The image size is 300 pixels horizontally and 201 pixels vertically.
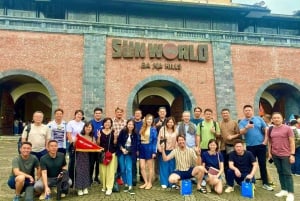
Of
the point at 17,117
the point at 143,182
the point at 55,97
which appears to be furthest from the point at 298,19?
the point at 17,117

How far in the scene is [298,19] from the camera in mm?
21359

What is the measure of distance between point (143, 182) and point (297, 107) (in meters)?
15.4

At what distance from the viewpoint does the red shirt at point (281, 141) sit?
5.69 m

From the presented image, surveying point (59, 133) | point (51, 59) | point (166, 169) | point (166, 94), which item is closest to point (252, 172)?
point (166, 169)

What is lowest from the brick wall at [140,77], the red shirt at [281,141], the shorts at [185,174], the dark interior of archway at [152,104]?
the shorts at [185,174]

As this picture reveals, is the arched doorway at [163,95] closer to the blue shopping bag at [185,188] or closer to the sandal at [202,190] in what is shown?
the sandal at [202,190]

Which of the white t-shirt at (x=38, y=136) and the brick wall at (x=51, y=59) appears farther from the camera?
the brick wall at (x=51, y=59)

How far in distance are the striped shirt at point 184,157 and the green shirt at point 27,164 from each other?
2.85 m

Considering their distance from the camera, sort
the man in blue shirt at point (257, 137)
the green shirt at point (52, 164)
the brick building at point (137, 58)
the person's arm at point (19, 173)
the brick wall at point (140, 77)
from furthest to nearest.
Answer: the brick wall at point (140, 77) < the brick building at point (137, 58) < the man in blue shirt at point (257, 137) < the green shirt at point (52, 164) < the person's arm at point (19, 173)

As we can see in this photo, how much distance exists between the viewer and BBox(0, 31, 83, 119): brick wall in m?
14.4

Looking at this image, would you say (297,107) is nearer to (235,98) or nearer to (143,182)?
(235,98)

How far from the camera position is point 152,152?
6395 mm

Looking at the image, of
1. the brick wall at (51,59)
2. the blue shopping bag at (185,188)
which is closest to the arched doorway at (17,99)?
the brick wall at (51,59)

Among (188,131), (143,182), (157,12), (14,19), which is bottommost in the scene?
(143,182)
